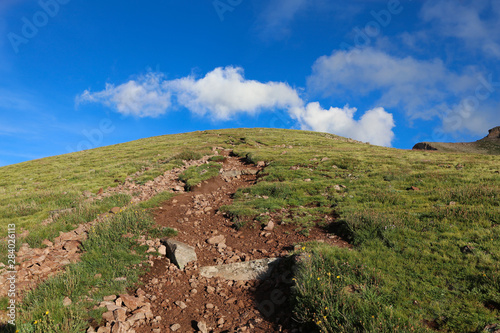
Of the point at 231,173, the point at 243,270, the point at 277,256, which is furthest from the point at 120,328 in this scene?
the point at 231,173

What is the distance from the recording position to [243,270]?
8023mm

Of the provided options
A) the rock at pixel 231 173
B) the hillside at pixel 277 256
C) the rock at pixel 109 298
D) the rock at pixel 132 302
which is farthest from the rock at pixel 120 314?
the rock at pixel 231 173

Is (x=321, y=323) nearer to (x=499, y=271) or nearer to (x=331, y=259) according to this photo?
(x=331, y=259)

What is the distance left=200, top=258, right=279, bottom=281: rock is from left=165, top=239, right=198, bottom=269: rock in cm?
67

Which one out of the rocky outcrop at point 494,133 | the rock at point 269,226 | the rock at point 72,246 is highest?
the rocky outcrop at point 494,133

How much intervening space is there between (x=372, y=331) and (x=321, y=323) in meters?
0.99

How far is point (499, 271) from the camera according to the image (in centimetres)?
625

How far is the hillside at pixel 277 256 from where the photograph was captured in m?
5.64

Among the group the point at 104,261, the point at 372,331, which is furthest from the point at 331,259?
the point at 104,261

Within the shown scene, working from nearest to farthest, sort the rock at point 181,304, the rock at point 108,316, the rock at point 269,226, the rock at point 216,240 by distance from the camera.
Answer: the rock at point 108,316
the rock at point 181,304
the rock at point 216,240
the rock at point 269,226

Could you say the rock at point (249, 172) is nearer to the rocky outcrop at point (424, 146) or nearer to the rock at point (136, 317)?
the rock at point (136, 317)

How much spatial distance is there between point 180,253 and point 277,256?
3428 mm

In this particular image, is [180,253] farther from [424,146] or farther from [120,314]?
[424,146]

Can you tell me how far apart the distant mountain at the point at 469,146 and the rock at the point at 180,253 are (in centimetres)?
7555
